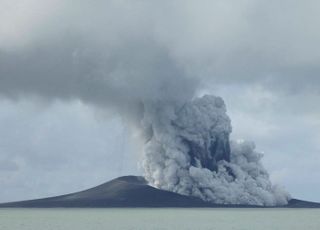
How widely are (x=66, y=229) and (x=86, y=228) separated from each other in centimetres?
401

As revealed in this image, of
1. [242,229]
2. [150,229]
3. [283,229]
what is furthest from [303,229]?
[150,229]

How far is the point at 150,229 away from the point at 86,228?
1289cm

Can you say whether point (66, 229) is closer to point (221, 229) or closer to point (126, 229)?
point (126, 229)

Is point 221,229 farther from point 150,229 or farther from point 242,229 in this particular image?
point 150,229

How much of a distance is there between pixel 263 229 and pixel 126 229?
24.5m

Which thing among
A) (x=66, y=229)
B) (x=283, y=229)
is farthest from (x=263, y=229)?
(x=66, y=229)

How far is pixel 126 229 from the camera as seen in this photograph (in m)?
114

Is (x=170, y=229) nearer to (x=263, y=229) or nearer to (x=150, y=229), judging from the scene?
(x=150, y=229)

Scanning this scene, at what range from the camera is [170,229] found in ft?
373

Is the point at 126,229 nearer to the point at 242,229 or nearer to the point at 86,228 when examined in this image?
the point at 86,228

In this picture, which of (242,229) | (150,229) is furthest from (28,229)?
(242,229)

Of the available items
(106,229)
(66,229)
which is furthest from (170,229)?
(66,229)

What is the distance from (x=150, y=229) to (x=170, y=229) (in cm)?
356

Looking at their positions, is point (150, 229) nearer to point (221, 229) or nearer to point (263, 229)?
point (221, 229)
